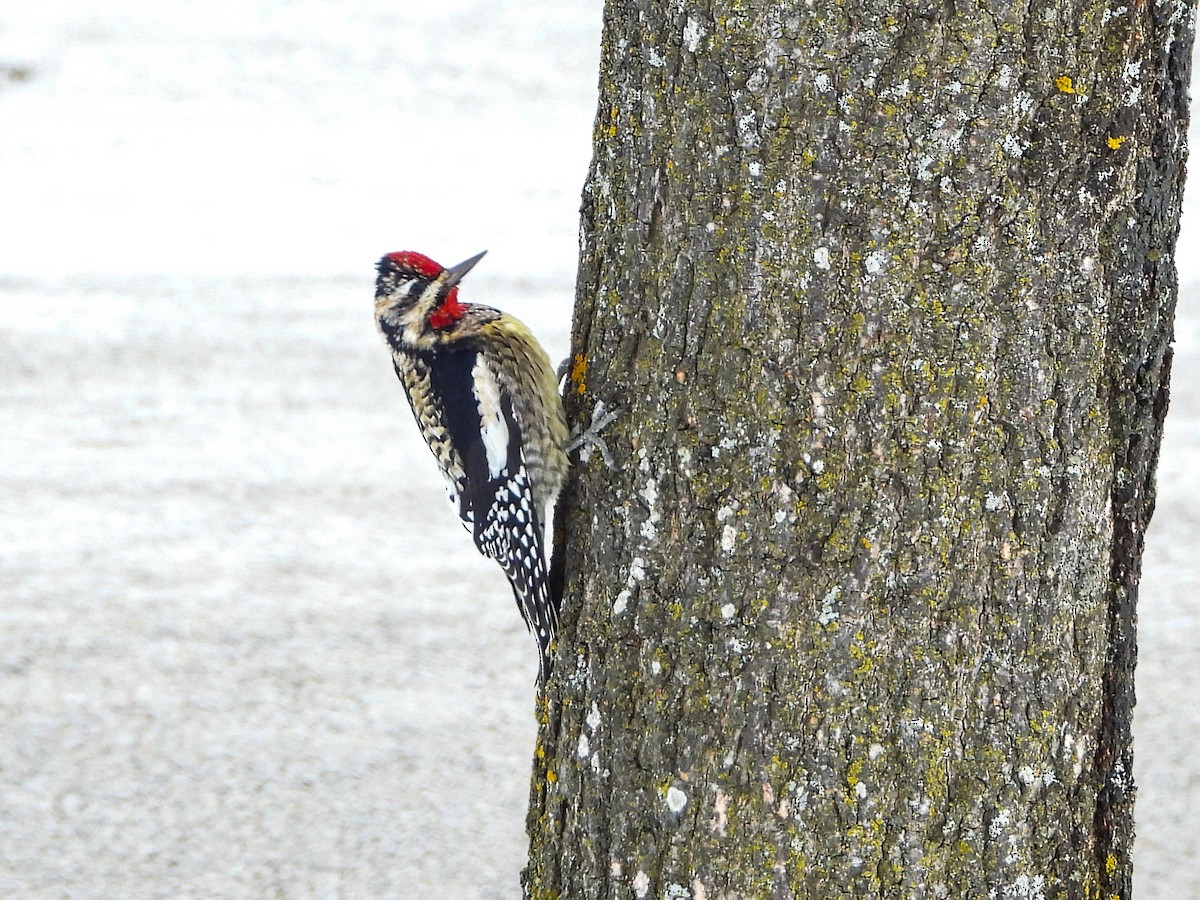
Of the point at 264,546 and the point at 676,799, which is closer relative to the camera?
the point at 676,799

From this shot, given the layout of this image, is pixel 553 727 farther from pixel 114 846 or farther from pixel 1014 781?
pixel 114 846

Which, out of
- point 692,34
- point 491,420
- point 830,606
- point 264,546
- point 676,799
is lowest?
point 264,546

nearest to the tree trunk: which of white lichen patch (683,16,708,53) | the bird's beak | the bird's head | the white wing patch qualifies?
white lichen patch (683,16,708,53)

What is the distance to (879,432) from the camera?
6.91ft

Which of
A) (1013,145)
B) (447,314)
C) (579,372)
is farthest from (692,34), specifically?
(447,314)

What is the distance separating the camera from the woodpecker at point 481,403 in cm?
297

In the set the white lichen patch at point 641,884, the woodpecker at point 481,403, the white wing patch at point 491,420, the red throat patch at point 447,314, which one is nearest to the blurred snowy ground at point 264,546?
the woodpecker at point 481,403

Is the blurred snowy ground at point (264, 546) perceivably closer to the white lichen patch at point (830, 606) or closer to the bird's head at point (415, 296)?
the bird's head at point (415, 296)

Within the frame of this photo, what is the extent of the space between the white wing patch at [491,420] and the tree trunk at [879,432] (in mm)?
814

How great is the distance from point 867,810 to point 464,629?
3.84 meters

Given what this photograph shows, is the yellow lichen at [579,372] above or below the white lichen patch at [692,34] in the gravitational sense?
below

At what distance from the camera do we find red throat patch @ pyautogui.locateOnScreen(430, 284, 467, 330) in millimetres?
3375

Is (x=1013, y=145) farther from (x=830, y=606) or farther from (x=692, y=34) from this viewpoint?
(x=830, y=606)

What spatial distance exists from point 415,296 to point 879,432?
5.21 ft
